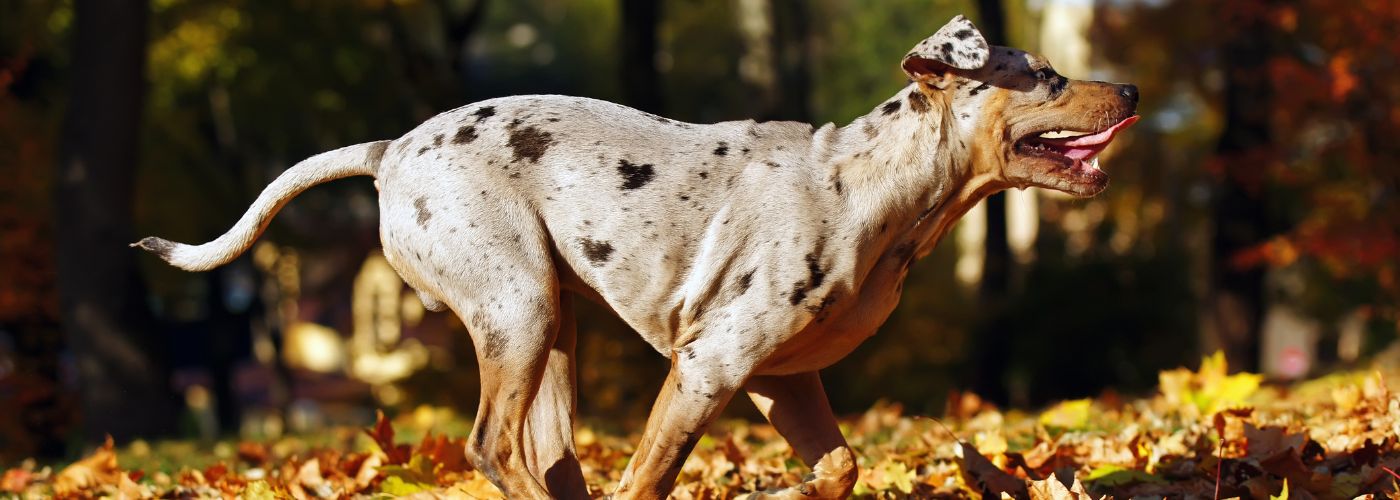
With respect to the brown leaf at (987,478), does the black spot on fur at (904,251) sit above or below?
above

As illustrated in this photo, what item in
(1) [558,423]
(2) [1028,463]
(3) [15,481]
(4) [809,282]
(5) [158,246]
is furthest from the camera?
(3) [15,481]

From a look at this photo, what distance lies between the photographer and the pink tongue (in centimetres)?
462

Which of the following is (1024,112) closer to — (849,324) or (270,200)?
(849,324)

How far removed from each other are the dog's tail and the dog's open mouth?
216cm

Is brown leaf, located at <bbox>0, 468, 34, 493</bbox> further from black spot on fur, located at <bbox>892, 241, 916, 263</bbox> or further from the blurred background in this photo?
the blurred background

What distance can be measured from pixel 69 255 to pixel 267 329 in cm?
1767

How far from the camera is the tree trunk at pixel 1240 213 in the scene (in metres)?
17.7

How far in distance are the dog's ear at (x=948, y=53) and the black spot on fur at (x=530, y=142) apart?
47.5 inches

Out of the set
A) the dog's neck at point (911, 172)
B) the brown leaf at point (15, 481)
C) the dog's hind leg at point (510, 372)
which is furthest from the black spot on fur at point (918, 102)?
the brown leaf at point (15, 481)

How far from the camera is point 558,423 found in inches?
205

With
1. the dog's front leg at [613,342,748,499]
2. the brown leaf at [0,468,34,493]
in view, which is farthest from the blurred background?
the dog's front leg at [613,342,748,499]

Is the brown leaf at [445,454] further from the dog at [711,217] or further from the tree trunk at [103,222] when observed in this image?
the tree trunk at [103,222]

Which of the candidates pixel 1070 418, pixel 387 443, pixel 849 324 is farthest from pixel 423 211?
pixel 1070 418

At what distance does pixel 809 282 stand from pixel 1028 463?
1914mm
